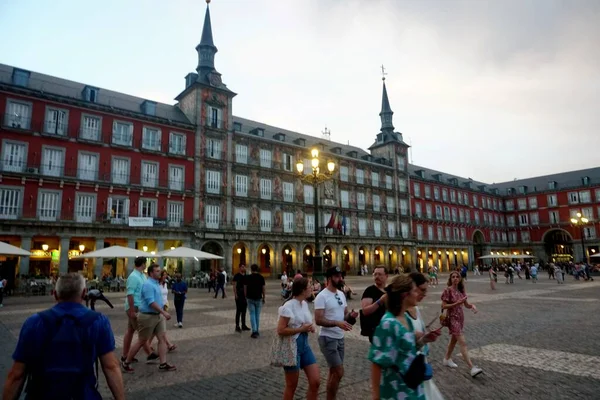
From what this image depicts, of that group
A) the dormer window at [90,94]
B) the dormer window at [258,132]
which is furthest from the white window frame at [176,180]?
the dormer window at [258,132]

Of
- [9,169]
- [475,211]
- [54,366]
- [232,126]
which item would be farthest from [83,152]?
[475,211]

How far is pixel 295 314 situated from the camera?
13.3 feet

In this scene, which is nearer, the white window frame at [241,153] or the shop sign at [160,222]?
the shop sign at [160,222]

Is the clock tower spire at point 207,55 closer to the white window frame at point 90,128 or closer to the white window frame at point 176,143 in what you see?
the white window frame at point 176,143

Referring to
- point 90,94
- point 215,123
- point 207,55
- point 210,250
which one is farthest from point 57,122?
point 210,250

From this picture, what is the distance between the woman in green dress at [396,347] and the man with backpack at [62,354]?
188 centimetres

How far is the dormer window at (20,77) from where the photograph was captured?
26.0m

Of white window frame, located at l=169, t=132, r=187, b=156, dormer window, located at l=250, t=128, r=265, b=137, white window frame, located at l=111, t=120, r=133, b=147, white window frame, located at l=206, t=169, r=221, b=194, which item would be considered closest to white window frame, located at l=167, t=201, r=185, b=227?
white window frame, located at l=206, t=169, r=221, b=194

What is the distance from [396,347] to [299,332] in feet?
4.56

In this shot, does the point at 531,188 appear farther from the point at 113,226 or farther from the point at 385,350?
the point at 385,350

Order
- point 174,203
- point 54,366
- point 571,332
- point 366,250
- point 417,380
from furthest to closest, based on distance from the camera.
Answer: point 366,250
point 174,203
point 571,332
point 417,380
point 54,366

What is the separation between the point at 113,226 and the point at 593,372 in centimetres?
2822

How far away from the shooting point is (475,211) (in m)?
61.7

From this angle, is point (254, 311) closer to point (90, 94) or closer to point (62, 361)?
point (62, 361)
